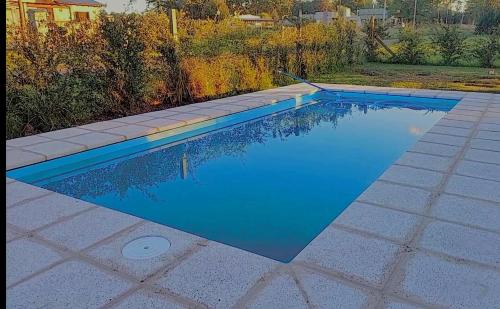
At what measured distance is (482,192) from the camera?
3033 mm

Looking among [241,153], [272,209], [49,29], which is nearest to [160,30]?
[49,29]

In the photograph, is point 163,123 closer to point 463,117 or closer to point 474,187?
point 474,187

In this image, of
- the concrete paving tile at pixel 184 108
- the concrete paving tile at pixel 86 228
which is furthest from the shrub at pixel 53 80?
the concrete paving tile at pixel 86 228

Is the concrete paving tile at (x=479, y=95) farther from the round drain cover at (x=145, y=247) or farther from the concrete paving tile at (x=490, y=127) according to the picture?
the round drain cover at (x=145, y=247)

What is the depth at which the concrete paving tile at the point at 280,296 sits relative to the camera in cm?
178

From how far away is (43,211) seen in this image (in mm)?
2803

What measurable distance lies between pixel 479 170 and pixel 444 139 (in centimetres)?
111

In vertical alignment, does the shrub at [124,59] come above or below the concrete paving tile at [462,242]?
above

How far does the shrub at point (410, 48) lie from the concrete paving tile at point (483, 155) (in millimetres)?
9961

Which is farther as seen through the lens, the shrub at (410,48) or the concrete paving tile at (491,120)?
the shrub at (410,48)

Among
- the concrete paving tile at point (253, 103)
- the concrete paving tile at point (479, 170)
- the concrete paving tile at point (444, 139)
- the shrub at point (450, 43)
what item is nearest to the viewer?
the concrete paving tile at point (479, 170)

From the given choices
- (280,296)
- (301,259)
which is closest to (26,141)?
(301,259)

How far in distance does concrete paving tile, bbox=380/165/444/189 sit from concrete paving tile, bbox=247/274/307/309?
1.69 metres

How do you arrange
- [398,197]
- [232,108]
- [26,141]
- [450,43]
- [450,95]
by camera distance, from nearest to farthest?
1. [398,197]
2. [26,141]
3. [232,108]
4. [450,95]
5. [450,43]
